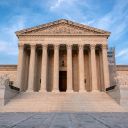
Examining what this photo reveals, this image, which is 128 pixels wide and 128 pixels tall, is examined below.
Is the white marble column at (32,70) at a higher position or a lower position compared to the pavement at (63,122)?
higher

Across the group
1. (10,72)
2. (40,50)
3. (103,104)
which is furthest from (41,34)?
(103,104)

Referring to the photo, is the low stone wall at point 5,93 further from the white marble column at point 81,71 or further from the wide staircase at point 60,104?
the white marble column at point 81,71

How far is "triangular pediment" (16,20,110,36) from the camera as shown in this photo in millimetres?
33656

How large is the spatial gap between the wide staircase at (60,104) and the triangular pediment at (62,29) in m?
11.1

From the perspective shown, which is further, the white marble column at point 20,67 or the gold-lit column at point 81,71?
the white marble column at point 20,67

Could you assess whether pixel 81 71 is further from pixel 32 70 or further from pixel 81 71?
pixel 32 70

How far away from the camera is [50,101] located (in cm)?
2452

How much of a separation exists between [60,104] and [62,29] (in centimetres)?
1526

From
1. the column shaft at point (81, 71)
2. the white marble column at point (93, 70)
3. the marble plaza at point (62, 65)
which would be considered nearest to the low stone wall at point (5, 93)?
the marble plaza at point (62, 65)

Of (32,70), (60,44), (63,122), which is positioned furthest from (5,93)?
(63,122)

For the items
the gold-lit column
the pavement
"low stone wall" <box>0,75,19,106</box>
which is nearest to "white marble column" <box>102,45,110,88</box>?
the gold-lit column

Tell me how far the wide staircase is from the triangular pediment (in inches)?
438

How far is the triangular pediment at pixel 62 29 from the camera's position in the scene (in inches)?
1325

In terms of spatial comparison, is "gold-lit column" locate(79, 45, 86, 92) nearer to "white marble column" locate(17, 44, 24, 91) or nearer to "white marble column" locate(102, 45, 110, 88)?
"white marble column" locate(102, 45, 110, 88)
